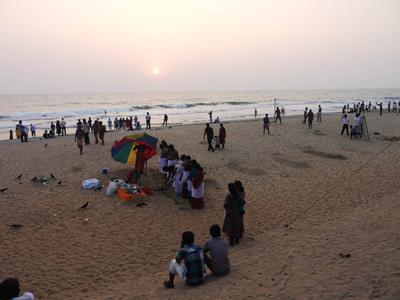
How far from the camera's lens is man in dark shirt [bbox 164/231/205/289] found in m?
5.61

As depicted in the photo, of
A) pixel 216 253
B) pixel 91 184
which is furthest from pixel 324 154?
pixel 216 253

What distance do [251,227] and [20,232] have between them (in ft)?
18.8

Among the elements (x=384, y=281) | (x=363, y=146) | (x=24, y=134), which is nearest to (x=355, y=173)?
(x=363, y=146)

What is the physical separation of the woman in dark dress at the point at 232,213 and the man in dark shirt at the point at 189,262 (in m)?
2.11

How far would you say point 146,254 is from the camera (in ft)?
25.8

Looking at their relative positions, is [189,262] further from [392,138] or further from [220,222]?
[392,138]

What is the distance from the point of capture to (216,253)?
5.96 metres

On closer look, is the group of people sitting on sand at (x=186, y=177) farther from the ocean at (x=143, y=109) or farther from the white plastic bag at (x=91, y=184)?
the ocean at (x=143, y=109)

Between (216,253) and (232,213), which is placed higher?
(232,213)

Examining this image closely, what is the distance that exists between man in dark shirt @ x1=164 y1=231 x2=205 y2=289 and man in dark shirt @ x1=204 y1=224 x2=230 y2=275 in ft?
0.83

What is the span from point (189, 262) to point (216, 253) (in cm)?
54

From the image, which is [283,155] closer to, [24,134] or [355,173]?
[355,173]

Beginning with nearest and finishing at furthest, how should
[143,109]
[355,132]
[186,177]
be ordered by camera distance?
[186,177] < [355,132] < [143,109]

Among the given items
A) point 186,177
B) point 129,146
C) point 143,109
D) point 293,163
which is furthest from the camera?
point 143,109
